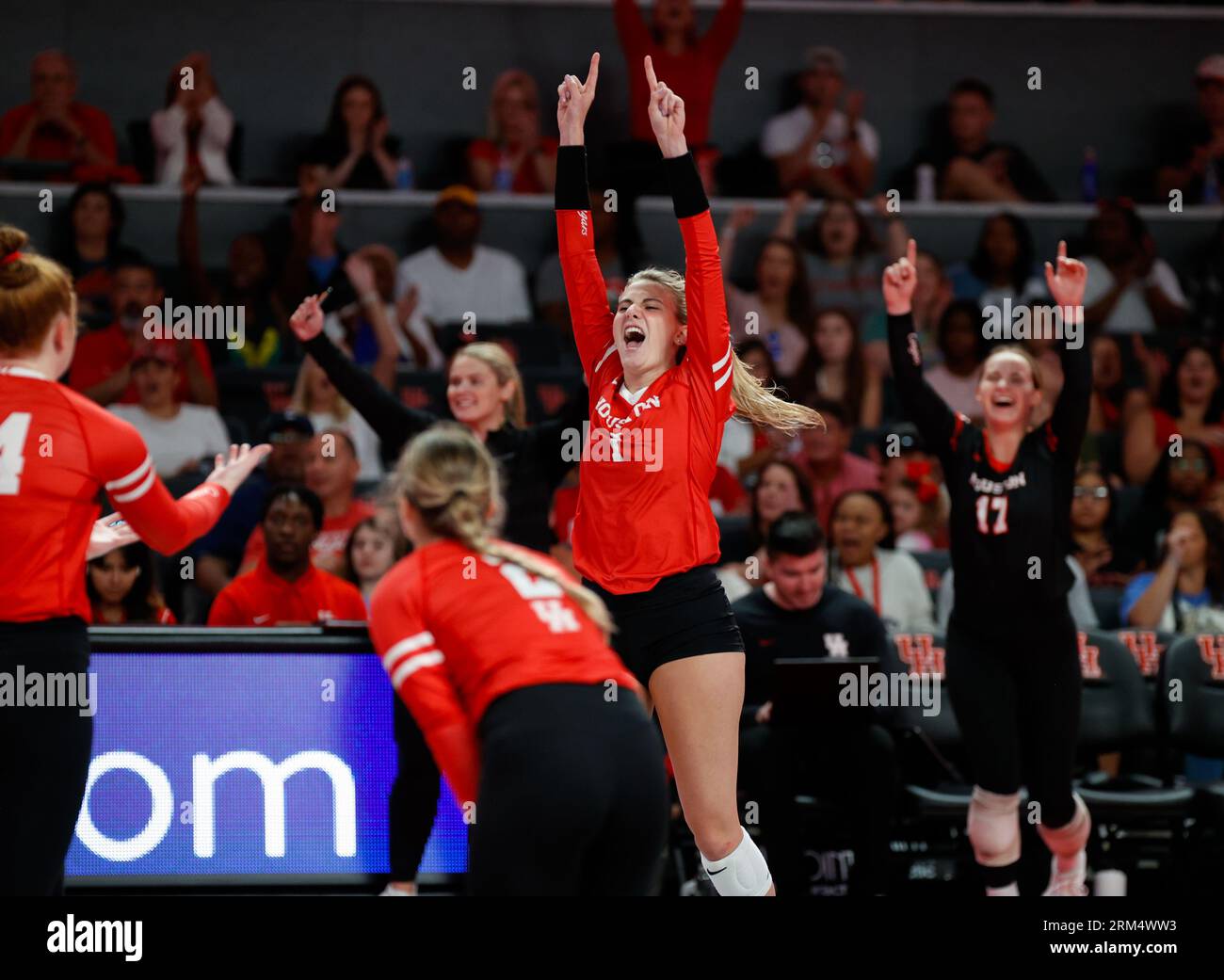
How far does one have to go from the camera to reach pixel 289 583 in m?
6.01

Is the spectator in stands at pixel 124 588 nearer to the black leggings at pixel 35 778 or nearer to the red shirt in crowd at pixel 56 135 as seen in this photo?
the black leggings at pixel 35 778

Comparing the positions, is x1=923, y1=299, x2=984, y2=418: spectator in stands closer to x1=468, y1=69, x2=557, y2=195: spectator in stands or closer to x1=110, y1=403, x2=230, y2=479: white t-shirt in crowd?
x1=468, y1=69, x2=557, y2=195: spectator in stands

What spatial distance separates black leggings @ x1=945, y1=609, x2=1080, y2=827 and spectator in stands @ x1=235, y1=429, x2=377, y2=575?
255 centimetres

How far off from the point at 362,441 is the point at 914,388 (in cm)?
325

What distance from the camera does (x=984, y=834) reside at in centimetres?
557

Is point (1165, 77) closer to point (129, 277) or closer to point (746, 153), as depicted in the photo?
point (746, 153)

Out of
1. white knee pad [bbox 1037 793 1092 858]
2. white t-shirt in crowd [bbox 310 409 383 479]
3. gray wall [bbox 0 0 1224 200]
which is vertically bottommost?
white knee pad [bbox 1037 793 1092 858]

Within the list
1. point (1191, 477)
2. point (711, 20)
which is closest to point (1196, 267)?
point (1191, 477)

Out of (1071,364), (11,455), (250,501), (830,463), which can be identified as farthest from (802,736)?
(11,455)

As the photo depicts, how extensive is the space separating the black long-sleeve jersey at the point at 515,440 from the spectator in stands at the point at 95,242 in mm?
2932

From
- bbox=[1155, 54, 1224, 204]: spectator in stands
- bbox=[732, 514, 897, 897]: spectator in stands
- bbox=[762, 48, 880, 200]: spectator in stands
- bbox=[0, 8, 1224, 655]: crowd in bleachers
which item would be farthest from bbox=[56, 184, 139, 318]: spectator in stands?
Result: bbox=[1155, 54, 1224, 204]: spectator in stands

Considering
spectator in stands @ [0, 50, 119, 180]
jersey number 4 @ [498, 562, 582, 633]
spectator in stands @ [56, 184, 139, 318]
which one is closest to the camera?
jersey number 4 @ [498, 562, 582, 633]

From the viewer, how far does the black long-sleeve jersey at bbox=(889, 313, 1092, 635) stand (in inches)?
Result: 217
